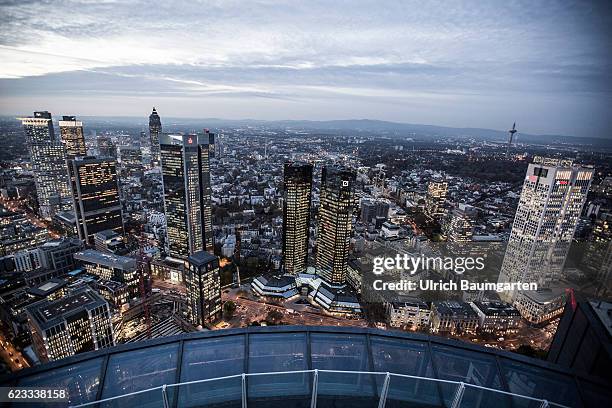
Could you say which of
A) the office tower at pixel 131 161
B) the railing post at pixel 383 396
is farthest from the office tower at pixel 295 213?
the office tower at pixel 131 161

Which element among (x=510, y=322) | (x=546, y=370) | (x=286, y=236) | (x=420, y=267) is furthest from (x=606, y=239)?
(x=546, y=370)

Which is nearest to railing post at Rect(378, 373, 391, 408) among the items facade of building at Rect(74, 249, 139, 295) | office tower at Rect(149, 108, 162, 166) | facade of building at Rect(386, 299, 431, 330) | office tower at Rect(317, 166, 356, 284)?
facade of building at Rect(386, 299, 431, 330)

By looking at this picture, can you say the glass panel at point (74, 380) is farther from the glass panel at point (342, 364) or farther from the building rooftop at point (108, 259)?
the building rooftop at point (108, 259)

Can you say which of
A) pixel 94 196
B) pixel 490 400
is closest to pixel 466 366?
pixel 490 400

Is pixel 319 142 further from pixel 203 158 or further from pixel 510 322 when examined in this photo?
pixel 510 322

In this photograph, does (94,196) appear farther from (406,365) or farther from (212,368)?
(406,365)
